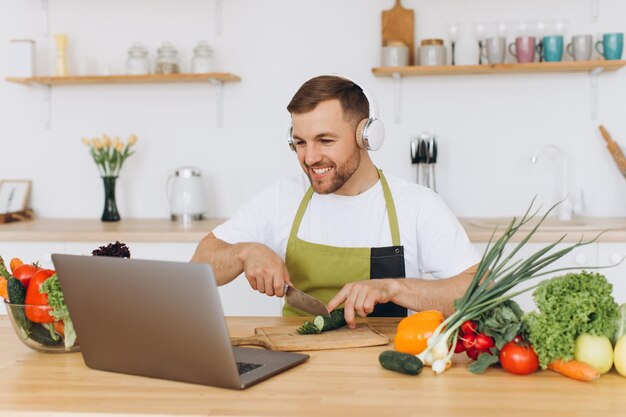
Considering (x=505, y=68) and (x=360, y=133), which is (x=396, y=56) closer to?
(x=505, y=68)

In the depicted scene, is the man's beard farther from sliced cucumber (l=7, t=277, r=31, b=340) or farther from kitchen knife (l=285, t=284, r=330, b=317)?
sliced cucumber (l=7, t=277, r=31, b=340)

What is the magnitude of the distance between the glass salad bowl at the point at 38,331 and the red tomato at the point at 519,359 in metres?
0.87

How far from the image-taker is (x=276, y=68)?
13.0 ft

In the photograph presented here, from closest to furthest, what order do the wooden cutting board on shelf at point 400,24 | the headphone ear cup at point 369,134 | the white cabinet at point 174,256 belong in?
the headphone ear cup at point 369,134
the white cabinet at point 174,256
the wooden cutting board on shelf at point 400,24

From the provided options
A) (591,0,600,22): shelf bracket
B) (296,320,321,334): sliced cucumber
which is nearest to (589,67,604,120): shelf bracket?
(591,0,600,22): shelf bracket

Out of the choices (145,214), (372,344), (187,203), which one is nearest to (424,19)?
(187,203)

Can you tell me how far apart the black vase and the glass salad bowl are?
2.26m

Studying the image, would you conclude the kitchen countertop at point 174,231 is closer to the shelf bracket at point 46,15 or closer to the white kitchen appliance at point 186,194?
the white kitchen appliance at point 186,194

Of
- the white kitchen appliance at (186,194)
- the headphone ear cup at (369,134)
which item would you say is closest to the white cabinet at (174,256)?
the white kitchen appliance at (186,194)

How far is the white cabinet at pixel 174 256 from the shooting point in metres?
3.45

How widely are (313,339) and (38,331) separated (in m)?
0.58

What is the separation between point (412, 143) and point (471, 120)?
0.32m

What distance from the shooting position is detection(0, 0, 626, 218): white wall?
3.81 m

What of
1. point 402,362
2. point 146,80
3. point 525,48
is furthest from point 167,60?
point 402,362
